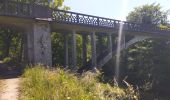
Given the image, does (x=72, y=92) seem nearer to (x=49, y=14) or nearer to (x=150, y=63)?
(x=49, y=14)

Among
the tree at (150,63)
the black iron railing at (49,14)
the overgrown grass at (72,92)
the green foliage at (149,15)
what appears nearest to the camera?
the overgrown grass at (72,92)

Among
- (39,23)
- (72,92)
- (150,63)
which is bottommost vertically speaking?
(150,63)

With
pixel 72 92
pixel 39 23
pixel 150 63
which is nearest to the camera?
pixel 72 92

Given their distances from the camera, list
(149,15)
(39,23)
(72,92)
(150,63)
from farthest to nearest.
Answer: (149,15)
(150,63)
(39,23)
(72,92)

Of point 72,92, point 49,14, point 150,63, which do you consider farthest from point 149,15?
point 72,92

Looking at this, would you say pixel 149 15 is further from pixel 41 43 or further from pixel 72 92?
pixel 72 92

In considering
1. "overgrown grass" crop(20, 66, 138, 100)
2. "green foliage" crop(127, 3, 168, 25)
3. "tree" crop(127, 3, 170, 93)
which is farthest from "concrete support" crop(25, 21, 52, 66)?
"green foliage" crop(127, 3, 168, 25)

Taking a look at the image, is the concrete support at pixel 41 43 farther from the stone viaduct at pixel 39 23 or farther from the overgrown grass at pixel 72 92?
the overgrown grass at pixel 72 92

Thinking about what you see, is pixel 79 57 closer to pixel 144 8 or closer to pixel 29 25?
pixel 29 25

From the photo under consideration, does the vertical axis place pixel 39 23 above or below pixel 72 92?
above

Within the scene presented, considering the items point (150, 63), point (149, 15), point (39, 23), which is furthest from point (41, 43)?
point (149, 15)

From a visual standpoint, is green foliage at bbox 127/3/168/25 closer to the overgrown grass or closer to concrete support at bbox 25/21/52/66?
concrete support at bbox 25/21/52/66

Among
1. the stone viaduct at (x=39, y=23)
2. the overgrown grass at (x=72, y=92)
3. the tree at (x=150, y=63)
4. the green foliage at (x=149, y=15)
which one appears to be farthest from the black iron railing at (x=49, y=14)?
the green foliage at (x=149, y=15)

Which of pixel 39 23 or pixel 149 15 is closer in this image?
pixel 39 23
